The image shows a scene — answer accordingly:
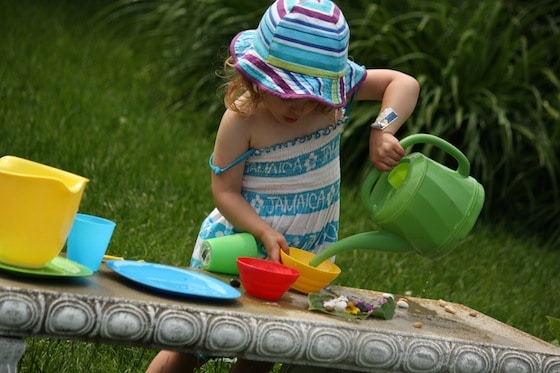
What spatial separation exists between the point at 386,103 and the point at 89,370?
3.83ft

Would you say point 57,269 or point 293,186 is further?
point 293,186

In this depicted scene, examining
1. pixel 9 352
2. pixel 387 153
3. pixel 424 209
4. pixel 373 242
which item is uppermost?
pixel 387 153

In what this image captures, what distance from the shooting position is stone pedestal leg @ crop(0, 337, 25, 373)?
6.91 feet

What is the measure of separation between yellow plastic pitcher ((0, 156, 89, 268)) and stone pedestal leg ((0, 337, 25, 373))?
182mm

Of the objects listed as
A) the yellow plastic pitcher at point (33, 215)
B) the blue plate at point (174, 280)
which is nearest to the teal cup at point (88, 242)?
the blue plate at point (174, 280)

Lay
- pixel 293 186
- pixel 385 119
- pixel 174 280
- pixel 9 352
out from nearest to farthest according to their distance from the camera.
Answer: pixel 9 352 < pixel 174 280 < pixel 385 119 < pixel 293 186

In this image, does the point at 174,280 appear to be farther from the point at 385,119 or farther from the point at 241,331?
the point at 385,119

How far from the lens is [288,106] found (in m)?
2.88

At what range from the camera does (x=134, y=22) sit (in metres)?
8.23

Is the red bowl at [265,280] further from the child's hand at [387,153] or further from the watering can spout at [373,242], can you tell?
the child's hand at [387,153]

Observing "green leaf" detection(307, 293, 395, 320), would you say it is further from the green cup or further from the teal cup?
the teal cup

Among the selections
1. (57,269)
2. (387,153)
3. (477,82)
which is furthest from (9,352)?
(477,82)

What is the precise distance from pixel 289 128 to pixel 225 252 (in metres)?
0.44

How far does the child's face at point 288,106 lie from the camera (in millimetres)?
2867
